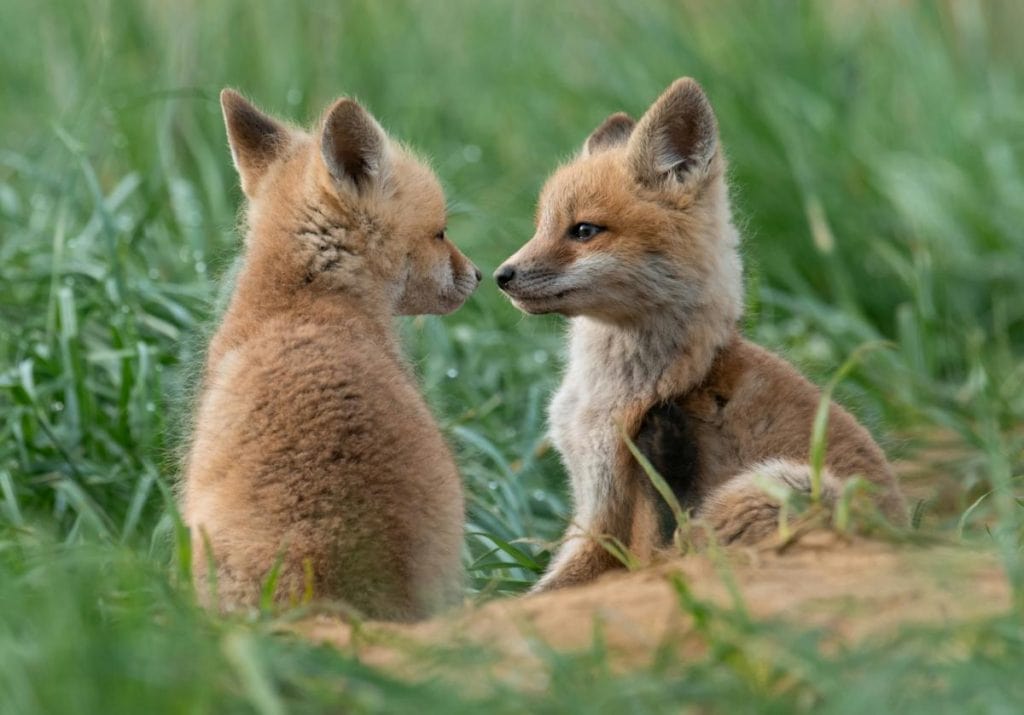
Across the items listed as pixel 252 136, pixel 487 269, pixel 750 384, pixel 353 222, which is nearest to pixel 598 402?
pixel 750 384

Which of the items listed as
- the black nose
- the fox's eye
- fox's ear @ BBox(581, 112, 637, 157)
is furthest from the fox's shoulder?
fox's ear @ BBox(581, 112, 637, 157)

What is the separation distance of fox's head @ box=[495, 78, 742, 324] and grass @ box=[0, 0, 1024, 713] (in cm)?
100

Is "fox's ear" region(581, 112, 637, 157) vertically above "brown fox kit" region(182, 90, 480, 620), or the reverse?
"fox's ear" region(581, 112, 637, 157)

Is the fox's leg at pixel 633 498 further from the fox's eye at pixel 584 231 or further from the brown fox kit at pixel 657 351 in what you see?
the fox's eye at pixel 584 231

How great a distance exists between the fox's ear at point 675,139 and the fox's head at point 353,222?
2.82 feet

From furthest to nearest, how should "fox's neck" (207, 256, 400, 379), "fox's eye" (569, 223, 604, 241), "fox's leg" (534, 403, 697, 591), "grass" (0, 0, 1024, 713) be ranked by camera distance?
"fox's eye" (569, 223, 604, 241) → "fox's leg" (534, 403, 697, 591) → "fox's neck" (207, 256, 400, 379) → "grass" (0, 0, 1024, 713)

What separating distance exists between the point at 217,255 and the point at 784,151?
4235mm

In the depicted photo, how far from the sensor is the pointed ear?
567 centimetres

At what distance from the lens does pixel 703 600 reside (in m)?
3.58

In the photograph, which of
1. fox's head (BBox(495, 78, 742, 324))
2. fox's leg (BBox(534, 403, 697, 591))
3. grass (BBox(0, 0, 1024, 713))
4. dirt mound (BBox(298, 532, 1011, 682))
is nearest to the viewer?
grass (BBox(0, 0, 1024, 713))

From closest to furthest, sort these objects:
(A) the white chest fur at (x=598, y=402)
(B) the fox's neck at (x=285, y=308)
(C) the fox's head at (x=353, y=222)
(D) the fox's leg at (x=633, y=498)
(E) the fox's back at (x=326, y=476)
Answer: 1. (E) the fox's back at (x=326, y=476)
2. (B) the fox's neck at (x=285, y=308)
3. (C) the fox's head at (x=353, y=222)
4. (D) the fox's leg at (x=633, y=498)
5. (A) the white chest fur at (x=598, y=402)

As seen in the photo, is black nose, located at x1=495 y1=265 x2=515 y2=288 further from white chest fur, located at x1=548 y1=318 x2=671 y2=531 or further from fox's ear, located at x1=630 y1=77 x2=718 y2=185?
fox's ear, located at x1=630 y1=77 x2=718 y2=185

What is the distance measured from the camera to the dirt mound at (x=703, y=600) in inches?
138

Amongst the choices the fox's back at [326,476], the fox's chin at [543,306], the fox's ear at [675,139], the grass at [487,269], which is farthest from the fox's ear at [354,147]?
the grass at [487,269]
